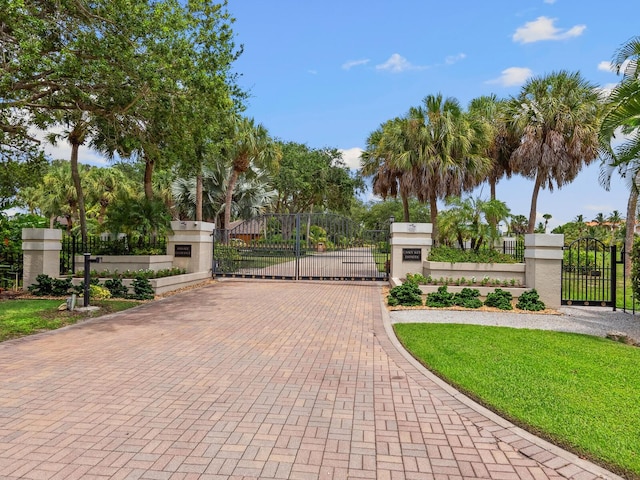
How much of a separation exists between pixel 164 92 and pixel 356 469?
9109 millimetres

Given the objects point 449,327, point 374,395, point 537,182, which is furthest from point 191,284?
point 537,182

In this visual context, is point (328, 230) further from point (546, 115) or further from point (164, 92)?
point (546, 115)

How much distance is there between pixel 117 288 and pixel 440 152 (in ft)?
43.5

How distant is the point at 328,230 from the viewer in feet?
56.2

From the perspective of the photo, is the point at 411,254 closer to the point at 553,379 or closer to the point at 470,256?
the point at 470,256

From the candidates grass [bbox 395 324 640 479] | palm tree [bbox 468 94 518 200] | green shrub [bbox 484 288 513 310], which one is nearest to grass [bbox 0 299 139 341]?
grass [bbox 395 324 640 479]

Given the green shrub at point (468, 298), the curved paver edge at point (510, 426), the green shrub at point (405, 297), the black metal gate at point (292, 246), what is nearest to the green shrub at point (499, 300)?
the green shrub at point (468, 298)

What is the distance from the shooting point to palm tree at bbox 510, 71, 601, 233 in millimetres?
20078

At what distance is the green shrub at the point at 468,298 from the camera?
11.2m

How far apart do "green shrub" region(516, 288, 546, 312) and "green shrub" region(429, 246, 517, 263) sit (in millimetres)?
1676

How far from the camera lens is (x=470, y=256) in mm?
13055

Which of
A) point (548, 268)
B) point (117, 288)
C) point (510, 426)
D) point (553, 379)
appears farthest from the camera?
point (117, 288)

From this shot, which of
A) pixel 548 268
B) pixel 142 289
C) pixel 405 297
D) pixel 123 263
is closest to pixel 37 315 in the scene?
pixel 142 289

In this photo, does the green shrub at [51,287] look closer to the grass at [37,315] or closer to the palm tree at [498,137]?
the grass at [37,315]
